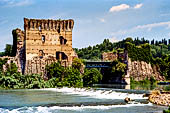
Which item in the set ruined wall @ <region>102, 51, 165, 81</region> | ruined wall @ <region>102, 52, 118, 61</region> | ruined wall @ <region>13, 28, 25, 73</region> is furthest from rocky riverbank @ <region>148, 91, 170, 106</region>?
ruined wall @ <region>102, 52, 118, 61</region>

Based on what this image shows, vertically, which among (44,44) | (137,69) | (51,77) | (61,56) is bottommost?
(51,77)

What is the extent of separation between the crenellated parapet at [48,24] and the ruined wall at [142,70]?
685 inches

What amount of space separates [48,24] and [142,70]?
2498 cm

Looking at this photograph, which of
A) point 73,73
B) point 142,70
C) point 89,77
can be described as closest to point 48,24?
point 73,73

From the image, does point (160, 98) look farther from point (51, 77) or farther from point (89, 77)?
point (89, 77)

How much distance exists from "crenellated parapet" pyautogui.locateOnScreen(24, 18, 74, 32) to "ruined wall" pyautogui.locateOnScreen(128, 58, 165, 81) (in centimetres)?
1741

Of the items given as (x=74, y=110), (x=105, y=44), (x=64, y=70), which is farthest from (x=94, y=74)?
(x=105, y=44)

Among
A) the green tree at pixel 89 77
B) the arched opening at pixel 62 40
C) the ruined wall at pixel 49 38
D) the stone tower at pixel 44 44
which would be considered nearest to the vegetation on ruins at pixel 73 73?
Answer: the green tree at pixel 89 77

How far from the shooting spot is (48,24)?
59500 millimetres

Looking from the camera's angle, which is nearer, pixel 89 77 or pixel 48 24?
pixel 48 24

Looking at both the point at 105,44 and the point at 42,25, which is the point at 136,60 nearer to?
the point at 42,25

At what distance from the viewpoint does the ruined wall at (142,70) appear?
71.8m

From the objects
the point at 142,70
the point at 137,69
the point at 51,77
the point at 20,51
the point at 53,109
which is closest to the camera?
the point at 53,109

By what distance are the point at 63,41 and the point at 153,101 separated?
33135 millimetres
